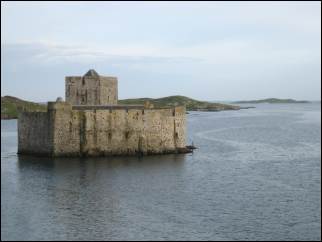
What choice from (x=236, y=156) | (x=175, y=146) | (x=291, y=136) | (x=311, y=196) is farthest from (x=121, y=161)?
(x=291, y=136)

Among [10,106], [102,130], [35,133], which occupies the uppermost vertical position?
[10,106]

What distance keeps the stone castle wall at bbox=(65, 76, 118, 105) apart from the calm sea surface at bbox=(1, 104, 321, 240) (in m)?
8.41

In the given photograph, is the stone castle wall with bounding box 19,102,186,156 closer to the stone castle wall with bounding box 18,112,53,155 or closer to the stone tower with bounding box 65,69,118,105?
the stone castle wall with bounding box 18,112,53,155

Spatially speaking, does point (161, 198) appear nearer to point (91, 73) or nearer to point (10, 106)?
point (91, 73)

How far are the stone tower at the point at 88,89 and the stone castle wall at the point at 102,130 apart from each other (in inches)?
218

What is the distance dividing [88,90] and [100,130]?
8.19 m

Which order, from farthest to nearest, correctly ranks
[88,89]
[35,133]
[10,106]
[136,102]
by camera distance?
[136,102] → [10,106] → [88,89] → [35,133]

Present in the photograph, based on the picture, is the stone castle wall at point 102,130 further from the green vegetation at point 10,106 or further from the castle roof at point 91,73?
the green vegetation at point 10,106

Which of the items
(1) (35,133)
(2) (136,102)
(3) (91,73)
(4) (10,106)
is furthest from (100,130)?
(2) (136,102)

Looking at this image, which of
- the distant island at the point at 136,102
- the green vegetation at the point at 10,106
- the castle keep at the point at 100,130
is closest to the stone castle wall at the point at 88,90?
the castle keep at the point at 100,130

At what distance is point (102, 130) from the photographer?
41.4m

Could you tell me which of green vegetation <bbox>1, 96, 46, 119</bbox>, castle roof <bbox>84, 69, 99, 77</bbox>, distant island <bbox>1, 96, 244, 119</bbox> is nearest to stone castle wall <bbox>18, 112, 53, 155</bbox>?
castle roof <bbox>84, 69, 99, 77</bbox>

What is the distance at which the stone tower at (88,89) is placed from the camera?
48344 mm

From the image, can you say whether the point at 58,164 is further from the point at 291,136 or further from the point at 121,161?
the point at 291,136
